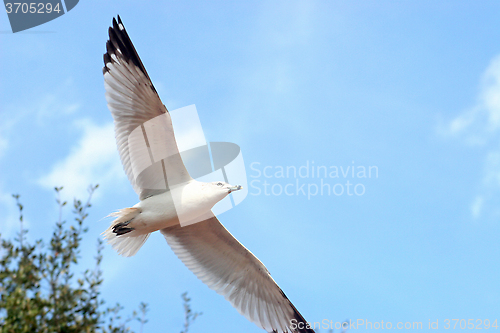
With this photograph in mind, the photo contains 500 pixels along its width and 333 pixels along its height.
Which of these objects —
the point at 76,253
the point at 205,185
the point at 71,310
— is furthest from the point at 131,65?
the point at 71,310

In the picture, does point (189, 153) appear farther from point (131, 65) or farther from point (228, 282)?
point (228, 282)

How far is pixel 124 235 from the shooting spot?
26.0 feet

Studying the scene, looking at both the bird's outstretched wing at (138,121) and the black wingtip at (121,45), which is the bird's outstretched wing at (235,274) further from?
the black wingtip at (121,45)

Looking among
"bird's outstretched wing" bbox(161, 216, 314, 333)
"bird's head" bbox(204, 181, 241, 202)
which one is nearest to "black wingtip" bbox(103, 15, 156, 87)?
"bird's head" bbox(204, 181, 241, 202)

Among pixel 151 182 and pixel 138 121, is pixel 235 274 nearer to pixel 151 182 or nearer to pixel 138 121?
pixel 151 182

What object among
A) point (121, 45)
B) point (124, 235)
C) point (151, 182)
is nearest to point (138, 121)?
point (151, 182)

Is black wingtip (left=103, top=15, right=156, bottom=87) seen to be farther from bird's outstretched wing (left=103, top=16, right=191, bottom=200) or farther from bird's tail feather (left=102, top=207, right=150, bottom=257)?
bird's tail feather (left=102, top=207, right=150, bottom=257)

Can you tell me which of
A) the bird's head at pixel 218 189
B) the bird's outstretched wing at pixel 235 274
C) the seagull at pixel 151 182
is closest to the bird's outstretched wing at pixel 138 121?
the seagull at pixel 151 182

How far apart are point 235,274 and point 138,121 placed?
344cm

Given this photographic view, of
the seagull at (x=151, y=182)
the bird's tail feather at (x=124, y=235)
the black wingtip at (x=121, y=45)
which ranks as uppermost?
the black wingtip at (x=121, y=45)

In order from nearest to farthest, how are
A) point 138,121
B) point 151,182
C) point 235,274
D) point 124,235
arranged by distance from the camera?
1. point 138,121
2. point 124,235
3. point 151,182
4. point 235,274

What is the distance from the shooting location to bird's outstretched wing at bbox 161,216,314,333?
8.61 m

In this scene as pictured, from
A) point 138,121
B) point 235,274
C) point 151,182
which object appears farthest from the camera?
point 235,274

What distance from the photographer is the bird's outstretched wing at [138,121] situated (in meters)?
7.61
